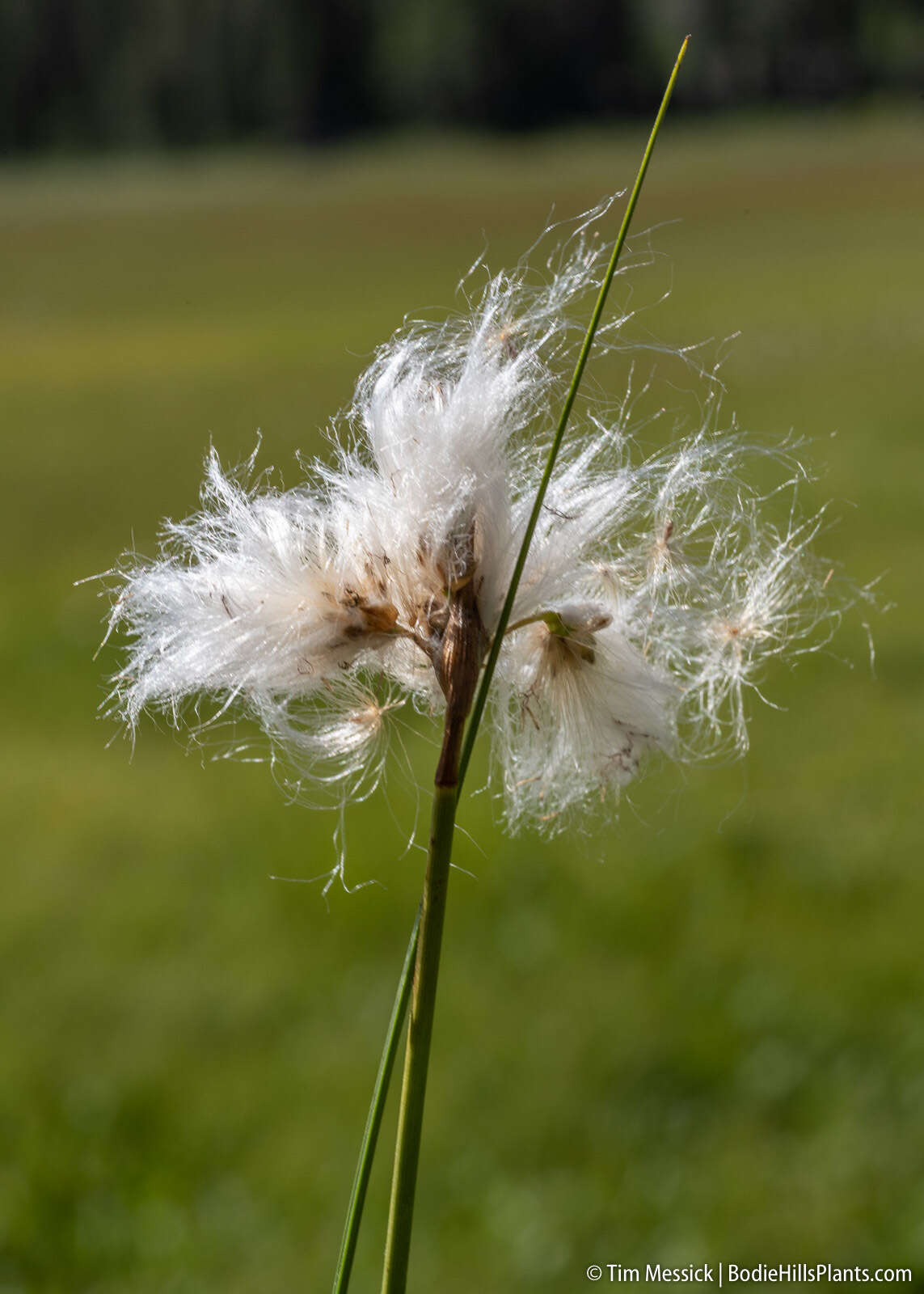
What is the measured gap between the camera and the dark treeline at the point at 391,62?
28.2 meters

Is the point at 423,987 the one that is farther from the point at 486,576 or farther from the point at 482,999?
the point at 482,999

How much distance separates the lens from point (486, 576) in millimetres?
632

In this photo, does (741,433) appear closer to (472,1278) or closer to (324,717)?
(324,717)

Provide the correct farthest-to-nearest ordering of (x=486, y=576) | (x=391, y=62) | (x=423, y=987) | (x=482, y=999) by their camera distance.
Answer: (x=391, y=62) < (x=482, y=999) < (x=486, y=576) < (x=423, y=987)

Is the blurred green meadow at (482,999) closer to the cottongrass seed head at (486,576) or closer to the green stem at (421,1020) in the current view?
the cottongrass seed head at (486,576)

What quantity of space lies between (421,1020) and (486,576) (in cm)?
20

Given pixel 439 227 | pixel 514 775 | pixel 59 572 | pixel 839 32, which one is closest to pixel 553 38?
pixel 839 32

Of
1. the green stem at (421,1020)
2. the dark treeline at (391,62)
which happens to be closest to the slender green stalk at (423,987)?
the green stem at (421,1020)

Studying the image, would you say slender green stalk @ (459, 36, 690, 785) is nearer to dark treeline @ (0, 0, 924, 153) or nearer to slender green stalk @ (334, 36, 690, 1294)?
slender green stalk @ (334, 36, 690, 1294)

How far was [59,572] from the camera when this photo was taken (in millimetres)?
6906

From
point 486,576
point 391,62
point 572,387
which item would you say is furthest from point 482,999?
point 391,62

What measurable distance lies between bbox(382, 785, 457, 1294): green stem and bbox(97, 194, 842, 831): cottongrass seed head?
0.32 ft

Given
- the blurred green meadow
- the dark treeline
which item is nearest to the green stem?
the blurred green meadow

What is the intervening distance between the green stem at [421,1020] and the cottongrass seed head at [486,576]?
3.9 inches
